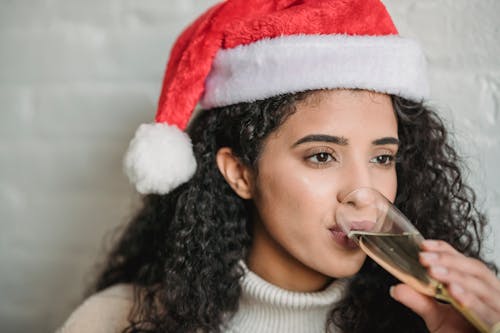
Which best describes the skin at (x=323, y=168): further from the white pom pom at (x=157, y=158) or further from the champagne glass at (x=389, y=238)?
the white pom pom at (x=157, y=158)

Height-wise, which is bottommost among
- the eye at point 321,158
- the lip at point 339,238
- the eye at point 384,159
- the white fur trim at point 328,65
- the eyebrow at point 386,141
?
the lip at point 339,238

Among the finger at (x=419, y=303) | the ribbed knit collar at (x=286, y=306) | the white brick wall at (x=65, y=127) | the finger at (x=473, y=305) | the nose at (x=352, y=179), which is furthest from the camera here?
the white brick wall at (x=65, y=127)

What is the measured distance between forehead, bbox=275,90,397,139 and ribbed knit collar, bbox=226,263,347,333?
301 millimetres

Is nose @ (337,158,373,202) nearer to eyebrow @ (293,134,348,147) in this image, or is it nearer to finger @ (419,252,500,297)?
eyebrow @ (293,134,348,147)

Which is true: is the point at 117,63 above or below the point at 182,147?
above

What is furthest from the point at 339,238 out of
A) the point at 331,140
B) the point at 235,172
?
the point at 235,172

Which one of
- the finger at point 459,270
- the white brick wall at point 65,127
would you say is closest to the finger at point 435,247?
the finger at point 459,270

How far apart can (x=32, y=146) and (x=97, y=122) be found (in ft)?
0.71

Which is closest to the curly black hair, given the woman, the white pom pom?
the woman

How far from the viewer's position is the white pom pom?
98 cm

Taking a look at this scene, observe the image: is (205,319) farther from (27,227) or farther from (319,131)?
(27,227)

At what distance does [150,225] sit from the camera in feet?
4.29

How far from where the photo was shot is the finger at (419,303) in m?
0.76

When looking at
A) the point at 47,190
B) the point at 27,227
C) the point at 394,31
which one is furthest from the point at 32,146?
the point at 394,31
